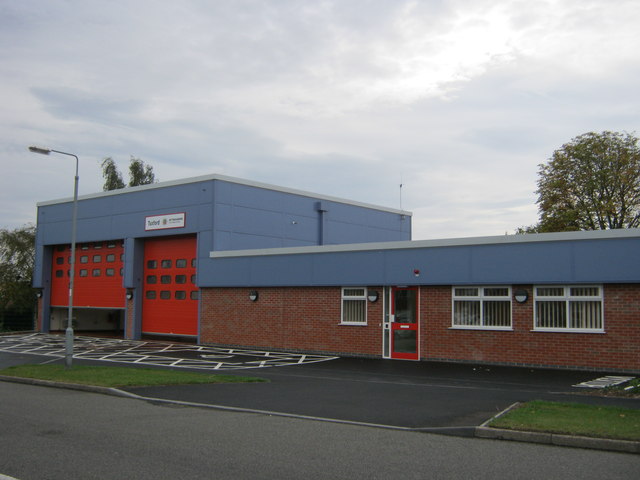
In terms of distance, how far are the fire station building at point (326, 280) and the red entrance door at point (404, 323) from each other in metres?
0.04

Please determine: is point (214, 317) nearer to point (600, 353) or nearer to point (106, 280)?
point (106, 280)

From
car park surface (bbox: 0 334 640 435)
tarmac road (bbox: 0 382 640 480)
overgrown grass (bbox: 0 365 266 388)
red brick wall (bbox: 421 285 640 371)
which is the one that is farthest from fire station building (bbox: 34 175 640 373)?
tarmac road (bbox: 0 382 640 480)

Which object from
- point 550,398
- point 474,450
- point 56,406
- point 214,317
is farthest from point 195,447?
point 214,317

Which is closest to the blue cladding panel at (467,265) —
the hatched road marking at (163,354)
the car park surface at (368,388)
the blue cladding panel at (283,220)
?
the car park surface at (368,388)

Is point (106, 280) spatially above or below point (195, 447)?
above

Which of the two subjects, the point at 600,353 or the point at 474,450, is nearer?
the point at 474,450

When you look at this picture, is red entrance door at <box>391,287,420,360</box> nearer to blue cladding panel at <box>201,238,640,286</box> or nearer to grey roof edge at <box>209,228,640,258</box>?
blue cladding panel at <box>201,238,640,286</box>

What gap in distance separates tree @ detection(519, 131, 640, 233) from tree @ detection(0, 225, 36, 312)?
1267 inches

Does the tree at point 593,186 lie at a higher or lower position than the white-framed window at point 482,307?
higher

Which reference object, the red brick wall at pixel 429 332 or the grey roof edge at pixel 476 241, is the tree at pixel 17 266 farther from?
the grey roof edge at pixel 476 241

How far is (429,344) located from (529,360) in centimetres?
318

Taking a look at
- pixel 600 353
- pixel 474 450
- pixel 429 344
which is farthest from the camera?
pixel 429 344

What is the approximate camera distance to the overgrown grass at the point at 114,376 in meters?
14.6

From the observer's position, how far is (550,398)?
1234cm
